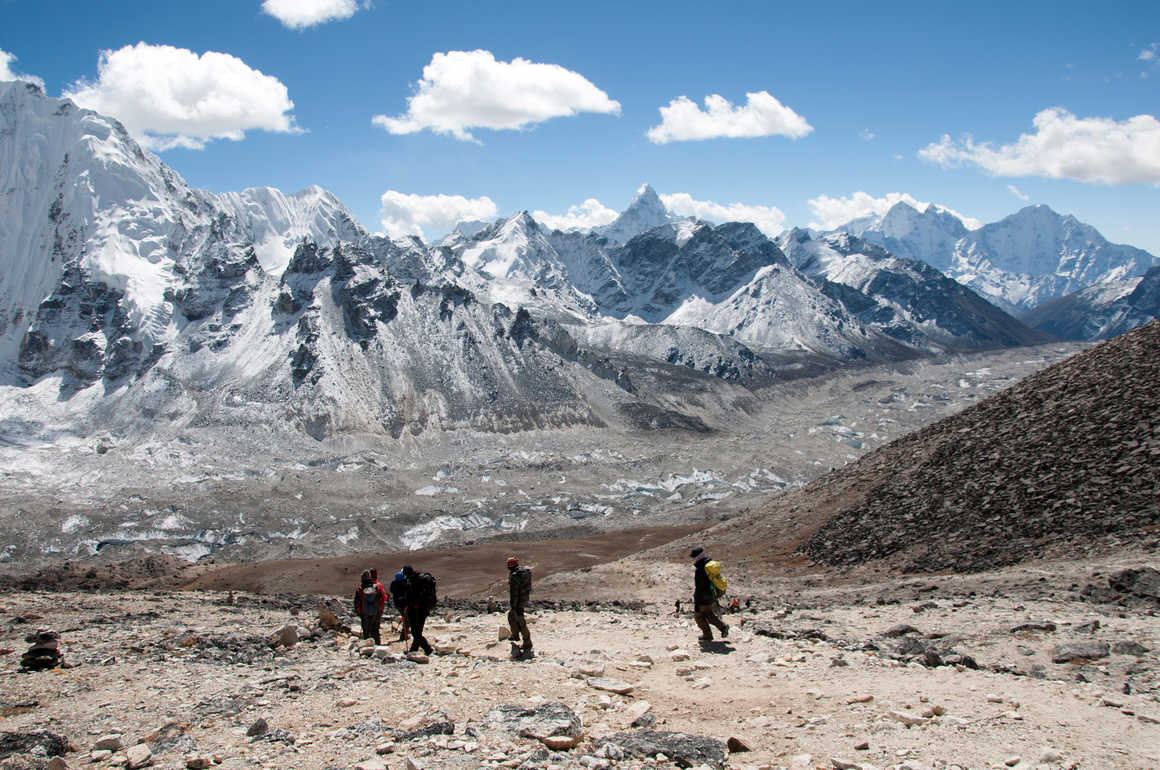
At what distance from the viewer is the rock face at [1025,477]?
28156mm

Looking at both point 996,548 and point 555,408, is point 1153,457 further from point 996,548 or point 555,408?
point 555,408

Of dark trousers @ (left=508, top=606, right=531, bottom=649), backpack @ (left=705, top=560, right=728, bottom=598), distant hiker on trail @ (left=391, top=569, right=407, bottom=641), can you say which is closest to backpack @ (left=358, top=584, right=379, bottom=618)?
distant hiker on trail @ (left=391, top=569, right=407, bottom=641)

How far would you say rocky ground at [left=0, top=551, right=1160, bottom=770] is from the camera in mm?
10586

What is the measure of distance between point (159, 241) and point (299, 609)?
539ft

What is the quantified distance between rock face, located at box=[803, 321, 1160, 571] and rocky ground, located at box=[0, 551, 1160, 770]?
451cm

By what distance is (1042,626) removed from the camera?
17.2 meters

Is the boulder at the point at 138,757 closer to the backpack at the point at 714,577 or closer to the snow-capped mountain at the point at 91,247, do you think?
the backpack at the point at 714,577

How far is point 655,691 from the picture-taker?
13539mm

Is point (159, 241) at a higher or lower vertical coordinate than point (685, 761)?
higher

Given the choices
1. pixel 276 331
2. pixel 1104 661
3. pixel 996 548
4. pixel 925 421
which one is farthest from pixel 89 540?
pixel 925 421

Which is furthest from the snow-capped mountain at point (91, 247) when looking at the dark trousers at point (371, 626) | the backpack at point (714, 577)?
the backpack at point (714, 577)

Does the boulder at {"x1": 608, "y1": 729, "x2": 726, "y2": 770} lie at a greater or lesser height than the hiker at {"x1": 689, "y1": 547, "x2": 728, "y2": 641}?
lesser

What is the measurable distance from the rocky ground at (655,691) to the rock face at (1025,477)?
451 centimetres

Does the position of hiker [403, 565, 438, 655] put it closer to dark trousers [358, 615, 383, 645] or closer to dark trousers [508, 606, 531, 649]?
dark trousers [508, 606, 531, 649]
